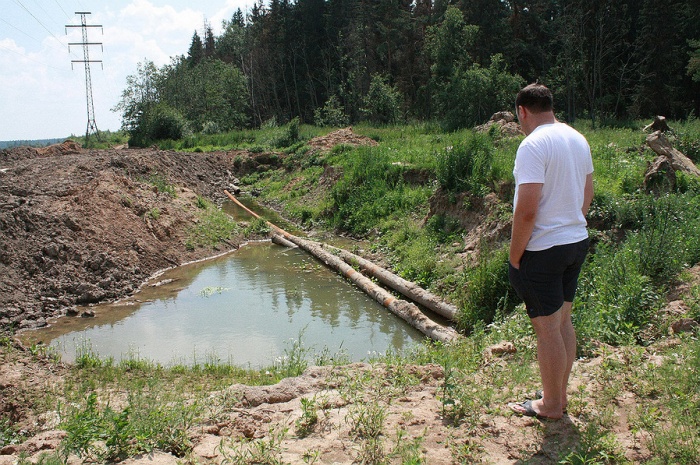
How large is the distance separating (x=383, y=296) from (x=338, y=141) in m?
16.4

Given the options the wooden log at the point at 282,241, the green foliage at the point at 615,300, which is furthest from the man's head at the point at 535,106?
the wooden log at the point at 282,241

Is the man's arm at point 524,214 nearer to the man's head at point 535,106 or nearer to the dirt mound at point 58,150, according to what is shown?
the man's head at point 535,106

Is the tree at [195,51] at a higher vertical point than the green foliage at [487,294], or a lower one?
higher

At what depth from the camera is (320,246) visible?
14555mm

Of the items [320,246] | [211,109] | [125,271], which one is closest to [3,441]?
[125,271]

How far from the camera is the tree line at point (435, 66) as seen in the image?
30547 millimetres

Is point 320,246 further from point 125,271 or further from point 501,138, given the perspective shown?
point 501,138

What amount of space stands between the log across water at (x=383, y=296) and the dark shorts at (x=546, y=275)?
3.76m

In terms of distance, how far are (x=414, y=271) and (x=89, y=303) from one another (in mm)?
6507

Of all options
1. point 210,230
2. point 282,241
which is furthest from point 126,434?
point 210,230

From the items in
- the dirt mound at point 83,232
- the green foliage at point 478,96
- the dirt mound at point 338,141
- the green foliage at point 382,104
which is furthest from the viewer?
the green foliage at point 382,104

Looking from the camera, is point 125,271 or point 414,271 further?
point 125,271

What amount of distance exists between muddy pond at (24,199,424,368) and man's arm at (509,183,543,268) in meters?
3.81

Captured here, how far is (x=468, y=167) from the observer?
12.8 meters
